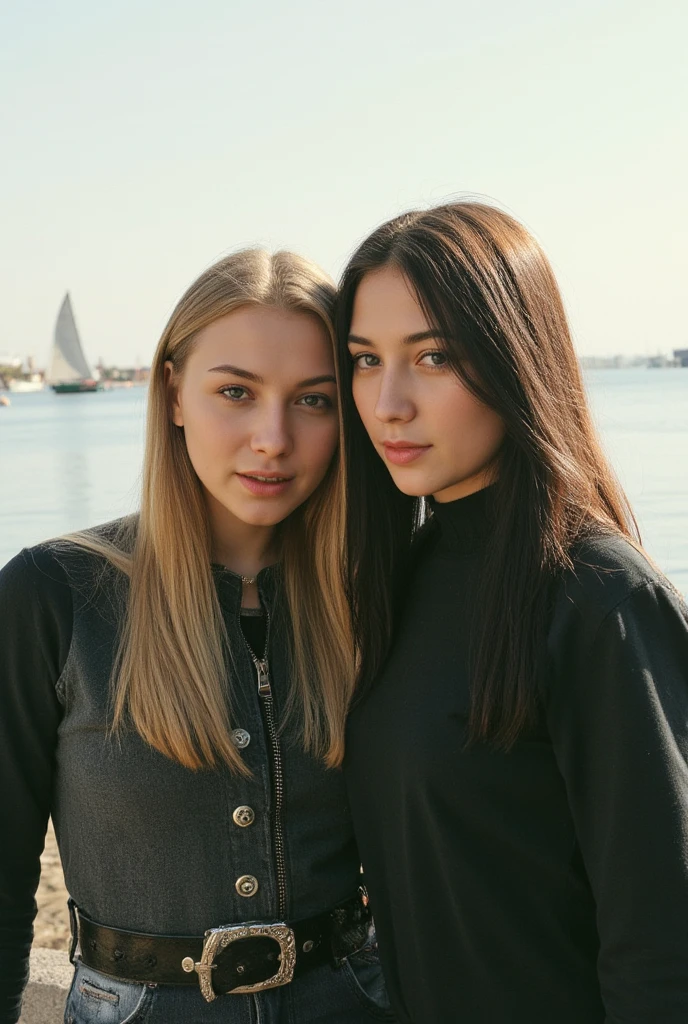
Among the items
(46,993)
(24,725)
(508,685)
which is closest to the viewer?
(508,685)

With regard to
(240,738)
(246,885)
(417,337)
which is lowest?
(246,885)

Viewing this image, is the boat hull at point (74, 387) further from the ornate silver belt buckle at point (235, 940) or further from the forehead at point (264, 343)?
the ornate silver belt buckle at point (235, 940)

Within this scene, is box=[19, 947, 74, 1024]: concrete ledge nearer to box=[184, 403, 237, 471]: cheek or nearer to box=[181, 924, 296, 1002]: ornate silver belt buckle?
box=[181, 924, 296, 1002]: ornate silver belt buckle

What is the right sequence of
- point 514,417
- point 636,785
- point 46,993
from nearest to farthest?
point 636,785 → point 514,417 → point 46,993

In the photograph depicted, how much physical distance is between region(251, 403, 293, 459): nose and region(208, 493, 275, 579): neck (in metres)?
0.28

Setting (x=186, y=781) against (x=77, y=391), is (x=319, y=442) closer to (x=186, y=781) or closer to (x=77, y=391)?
(x=186, y=781)

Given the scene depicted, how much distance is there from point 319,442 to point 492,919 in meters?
1.10

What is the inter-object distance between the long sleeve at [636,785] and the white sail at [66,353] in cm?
4946

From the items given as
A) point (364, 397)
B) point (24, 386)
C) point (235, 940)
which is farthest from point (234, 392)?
point (24, 386)

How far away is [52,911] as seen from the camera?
525 centimetres

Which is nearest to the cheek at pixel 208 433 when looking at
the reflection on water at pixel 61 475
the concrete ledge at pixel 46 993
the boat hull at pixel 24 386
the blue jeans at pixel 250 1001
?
the blue jeans at pixel 250 1001

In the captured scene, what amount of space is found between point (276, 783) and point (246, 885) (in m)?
0.22

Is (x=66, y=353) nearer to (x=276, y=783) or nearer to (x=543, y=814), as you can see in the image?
(x=276, y=783)

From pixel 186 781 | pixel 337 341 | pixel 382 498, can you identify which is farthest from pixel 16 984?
pixel 337 341
